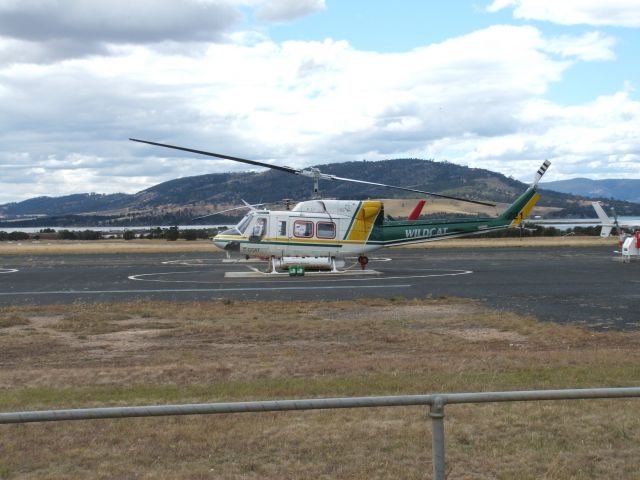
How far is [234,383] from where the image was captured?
1066 cm

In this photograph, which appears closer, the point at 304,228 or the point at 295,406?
the point at 295,406

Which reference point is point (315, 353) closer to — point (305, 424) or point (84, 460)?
Result: point (305, 424)

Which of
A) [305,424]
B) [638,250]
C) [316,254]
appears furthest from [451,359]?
[638,250]

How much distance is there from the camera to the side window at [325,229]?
30391mm

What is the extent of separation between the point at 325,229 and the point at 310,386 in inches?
806

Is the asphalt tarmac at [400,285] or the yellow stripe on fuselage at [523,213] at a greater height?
the yellow stripe on fuselage at [523,213]

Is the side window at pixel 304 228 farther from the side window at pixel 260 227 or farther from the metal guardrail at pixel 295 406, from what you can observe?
the metal guardrail at pixel 295 406

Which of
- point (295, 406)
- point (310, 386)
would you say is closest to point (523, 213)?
point (310, 386)

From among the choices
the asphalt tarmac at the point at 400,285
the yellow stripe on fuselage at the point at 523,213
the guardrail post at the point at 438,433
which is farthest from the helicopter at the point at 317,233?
the guardrail post at the point at 438,433

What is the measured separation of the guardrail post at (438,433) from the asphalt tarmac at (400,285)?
12720 millimetres

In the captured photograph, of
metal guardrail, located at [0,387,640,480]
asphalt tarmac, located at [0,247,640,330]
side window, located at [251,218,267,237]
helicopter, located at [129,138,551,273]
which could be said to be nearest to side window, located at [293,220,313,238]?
helicopter, located at [129,138,551,273]

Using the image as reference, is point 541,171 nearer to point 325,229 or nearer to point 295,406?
point 325,229

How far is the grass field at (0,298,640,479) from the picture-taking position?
264 inches

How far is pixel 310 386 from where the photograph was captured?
10.1 metres
